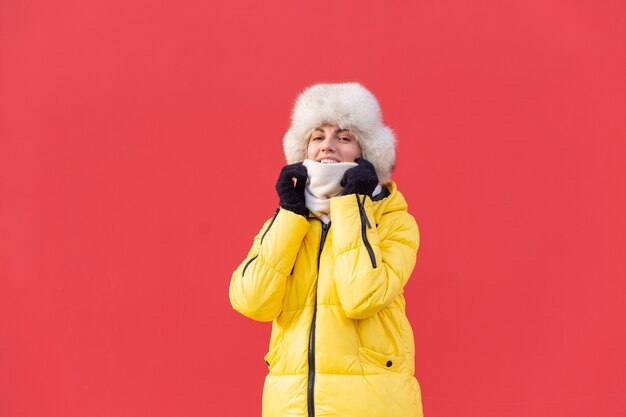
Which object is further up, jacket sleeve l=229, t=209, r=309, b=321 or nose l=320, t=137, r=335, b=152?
nose l=320, t=137, r=335, b=152

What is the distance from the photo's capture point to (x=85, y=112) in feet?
8.97

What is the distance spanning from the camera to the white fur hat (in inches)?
77.0

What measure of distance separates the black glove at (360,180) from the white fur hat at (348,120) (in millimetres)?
97

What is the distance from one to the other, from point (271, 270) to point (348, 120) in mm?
437

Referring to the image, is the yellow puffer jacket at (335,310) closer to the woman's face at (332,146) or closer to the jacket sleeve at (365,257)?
the jacket sleeve at (365,257)

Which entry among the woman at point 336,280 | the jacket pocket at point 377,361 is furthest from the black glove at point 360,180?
the jacket pocket at point 377,361

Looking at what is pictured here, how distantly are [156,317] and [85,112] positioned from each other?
762 mm

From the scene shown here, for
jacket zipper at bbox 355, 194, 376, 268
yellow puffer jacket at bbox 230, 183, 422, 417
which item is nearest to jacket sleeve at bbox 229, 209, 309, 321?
yellow puffer jacket at bbox 230, 183, 422, 417

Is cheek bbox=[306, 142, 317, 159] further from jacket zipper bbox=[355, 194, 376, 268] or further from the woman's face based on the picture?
jacket zipper bbox=[355, 194, 376, 268]

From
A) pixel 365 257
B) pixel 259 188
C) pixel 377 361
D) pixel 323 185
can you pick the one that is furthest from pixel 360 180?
pixel 259 188

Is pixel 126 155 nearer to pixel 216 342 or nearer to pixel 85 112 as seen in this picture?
pixel 85 112

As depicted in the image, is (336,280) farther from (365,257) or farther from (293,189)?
(293,189)

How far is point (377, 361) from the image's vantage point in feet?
5.82

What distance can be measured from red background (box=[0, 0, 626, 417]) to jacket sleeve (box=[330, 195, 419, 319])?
84cm
